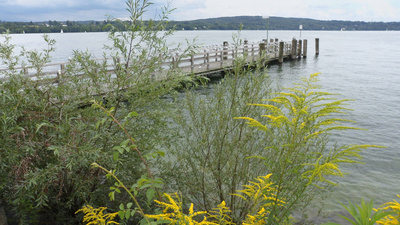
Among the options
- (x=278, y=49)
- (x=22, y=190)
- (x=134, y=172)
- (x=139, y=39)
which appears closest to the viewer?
(x=22, y=190)

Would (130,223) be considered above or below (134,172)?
below

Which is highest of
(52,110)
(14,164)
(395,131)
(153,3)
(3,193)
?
(153,3)

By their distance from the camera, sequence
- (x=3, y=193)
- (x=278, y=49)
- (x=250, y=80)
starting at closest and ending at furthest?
(x=3, y=193) → (x=250, y=80) → (x=278, y=49)

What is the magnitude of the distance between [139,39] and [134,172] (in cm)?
182

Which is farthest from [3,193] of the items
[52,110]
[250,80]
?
[250,80]

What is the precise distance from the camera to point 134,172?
4191 millimetres

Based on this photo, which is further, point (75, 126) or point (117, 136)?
point (117, 136)

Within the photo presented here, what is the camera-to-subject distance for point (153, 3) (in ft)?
13.5

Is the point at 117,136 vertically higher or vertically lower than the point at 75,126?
lower

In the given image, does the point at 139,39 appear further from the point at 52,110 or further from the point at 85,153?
the point at 85,153

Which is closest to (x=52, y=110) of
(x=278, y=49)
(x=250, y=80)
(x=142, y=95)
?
(x=142, y=95)

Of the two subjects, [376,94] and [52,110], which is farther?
[376,94]

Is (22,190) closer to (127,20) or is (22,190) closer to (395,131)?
(127,20)

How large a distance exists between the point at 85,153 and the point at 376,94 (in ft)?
68.1
